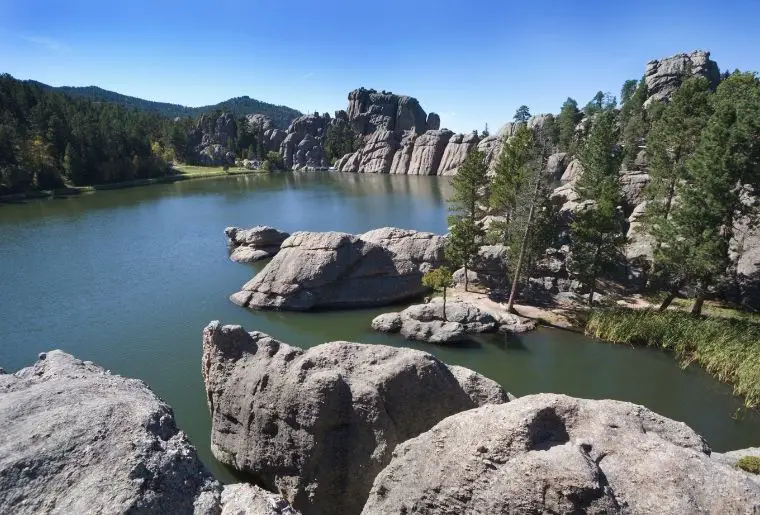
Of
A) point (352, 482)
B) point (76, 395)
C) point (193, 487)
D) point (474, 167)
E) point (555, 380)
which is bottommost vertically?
point (555, 380)

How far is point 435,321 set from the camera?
3147 cm

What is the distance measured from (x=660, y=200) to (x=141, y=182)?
4597 inches

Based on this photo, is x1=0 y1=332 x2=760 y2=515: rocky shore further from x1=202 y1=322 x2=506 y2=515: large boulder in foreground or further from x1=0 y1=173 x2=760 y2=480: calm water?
x1=0 y1=173 x2=760 y2=480: calm water

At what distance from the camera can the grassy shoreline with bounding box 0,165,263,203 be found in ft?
311

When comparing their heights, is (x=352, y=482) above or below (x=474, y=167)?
below

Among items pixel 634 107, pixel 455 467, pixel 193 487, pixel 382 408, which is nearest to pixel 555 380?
pixel 382 408

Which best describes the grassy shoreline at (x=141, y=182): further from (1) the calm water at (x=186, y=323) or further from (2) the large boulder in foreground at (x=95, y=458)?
(2) the large boulder in foreground at (x=95, y=458)

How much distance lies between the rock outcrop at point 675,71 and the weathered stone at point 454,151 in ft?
162

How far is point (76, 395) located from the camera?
30.3ft

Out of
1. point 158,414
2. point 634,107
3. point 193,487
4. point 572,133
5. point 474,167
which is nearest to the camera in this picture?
point 193,487

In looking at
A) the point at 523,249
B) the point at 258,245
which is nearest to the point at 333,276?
the point at 523,249

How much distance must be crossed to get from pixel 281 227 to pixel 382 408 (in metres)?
58.7

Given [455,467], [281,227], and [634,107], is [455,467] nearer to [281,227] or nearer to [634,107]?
[281,227]

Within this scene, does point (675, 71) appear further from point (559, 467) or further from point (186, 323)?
point (559, 467)
